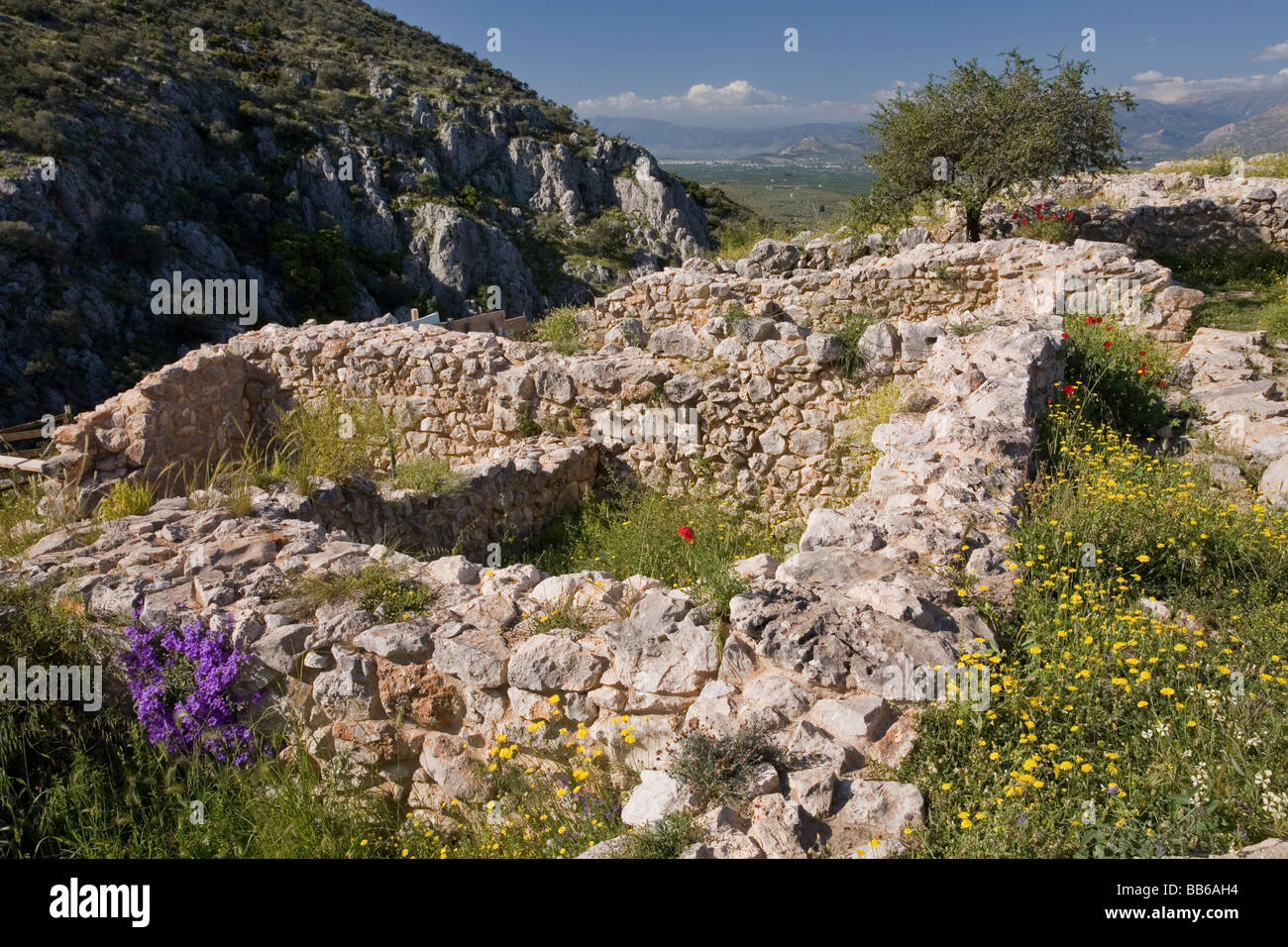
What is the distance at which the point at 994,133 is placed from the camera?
12.7 meters

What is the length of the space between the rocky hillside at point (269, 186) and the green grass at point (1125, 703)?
65.1 feet

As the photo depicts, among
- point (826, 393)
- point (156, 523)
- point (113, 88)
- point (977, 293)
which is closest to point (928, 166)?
point (977, 293)

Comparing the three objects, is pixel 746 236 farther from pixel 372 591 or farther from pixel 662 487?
pixel 372 591

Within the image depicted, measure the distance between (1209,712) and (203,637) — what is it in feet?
14.7

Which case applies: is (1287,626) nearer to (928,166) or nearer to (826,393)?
(826,393)

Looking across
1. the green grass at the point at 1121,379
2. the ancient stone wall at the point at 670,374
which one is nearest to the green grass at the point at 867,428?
the ancient stone wall at the point at 670,374

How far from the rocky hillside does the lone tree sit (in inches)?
419

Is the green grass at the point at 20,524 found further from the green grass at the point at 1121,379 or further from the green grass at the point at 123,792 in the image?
the green grass at the point at 1121,379

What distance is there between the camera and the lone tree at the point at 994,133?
12.4 metres

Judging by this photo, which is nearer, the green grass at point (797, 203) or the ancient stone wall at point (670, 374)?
the ancient stone wall at point (670, 374)

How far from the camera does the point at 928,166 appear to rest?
43.5 ft

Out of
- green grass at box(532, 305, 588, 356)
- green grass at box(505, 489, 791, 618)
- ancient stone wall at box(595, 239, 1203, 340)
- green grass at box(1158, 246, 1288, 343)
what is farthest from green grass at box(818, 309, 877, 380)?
green grass at box(1158, 246, 1288, 343)

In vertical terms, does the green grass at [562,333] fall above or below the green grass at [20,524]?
above

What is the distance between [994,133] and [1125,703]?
480 inches
